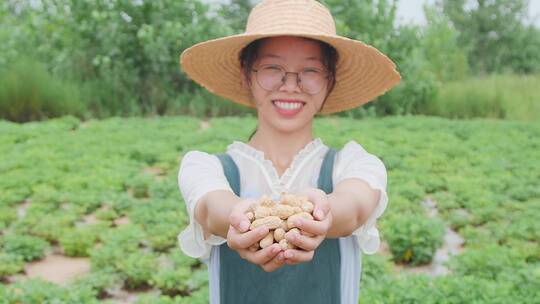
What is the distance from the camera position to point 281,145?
1741 millimetres

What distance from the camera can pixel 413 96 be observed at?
454 inches

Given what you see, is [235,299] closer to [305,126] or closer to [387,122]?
[305,126]

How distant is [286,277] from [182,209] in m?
3.42

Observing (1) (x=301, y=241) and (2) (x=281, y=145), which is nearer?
(1) (x=301, y=241)

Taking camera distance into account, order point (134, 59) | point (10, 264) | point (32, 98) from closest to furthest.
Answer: point (10, 264) < point (32, 98) < point (134, 59)

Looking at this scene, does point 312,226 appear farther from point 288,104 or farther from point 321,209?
point 288,104

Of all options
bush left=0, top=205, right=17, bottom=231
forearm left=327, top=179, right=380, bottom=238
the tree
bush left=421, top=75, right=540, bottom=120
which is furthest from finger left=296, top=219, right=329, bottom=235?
the tree

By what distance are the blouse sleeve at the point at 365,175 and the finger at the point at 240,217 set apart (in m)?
0.35

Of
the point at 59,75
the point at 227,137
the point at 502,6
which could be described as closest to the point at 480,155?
the point at 227,137

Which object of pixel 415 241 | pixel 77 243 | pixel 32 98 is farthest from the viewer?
pixel 32 98

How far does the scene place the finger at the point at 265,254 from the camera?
1258 mm

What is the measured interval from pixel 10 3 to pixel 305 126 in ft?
61.3

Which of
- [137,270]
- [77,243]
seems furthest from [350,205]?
[77,243]

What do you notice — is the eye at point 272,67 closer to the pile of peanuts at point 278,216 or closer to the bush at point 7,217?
the pile of peanuts at point 278,216
